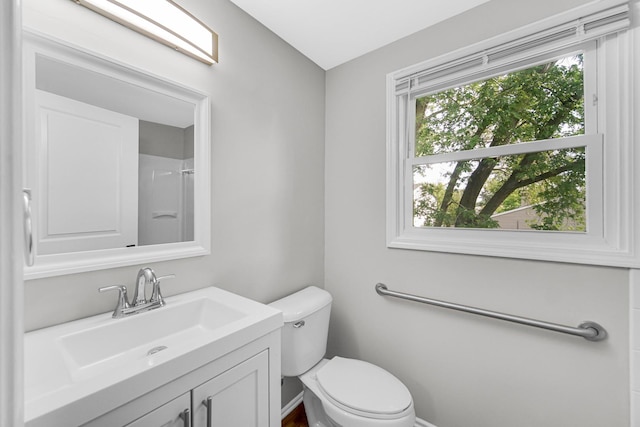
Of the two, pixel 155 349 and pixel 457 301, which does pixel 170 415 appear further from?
pixel 457 301

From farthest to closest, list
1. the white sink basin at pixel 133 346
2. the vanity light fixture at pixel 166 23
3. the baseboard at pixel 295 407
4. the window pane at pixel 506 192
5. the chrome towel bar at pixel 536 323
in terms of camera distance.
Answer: the baseboard at pixel 295 407, the window pane at pixel 506 192, the chrome towel bar at pixel 536 323, the vanity light fixture at pixel 166 23, the white sink basin at pixel 133 346

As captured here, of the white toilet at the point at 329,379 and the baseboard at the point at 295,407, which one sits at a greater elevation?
the white toilet at the point at 329,379

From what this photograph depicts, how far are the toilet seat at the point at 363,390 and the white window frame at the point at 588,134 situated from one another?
2.28ft

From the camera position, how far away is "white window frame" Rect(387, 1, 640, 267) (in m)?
1.01

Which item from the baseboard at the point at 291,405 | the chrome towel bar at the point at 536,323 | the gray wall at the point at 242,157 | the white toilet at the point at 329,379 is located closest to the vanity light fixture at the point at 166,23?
the gray wall at the point at 242,157

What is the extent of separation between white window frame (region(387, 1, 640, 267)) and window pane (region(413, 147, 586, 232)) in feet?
0.14

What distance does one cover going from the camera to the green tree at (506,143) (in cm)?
117

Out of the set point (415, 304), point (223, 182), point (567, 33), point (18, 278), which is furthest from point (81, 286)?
point (567, 33)

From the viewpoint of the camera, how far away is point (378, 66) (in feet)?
5.36

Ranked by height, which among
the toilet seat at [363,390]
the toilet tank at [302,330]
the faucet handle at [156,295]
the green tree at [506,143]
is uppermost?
the green tree at [506,143]

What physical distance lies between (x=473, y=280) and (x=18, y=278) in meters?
1.52

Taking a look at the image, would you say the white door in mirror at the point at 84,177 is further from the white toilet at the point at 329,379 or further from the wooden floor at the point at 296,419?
the wooden floor at the point at 296,419

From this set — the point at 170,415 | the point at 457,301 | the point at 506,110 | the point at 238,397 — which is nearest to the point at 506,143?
the point at 506,110

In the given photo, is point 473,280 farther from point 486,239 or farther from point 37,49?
point 37,49
